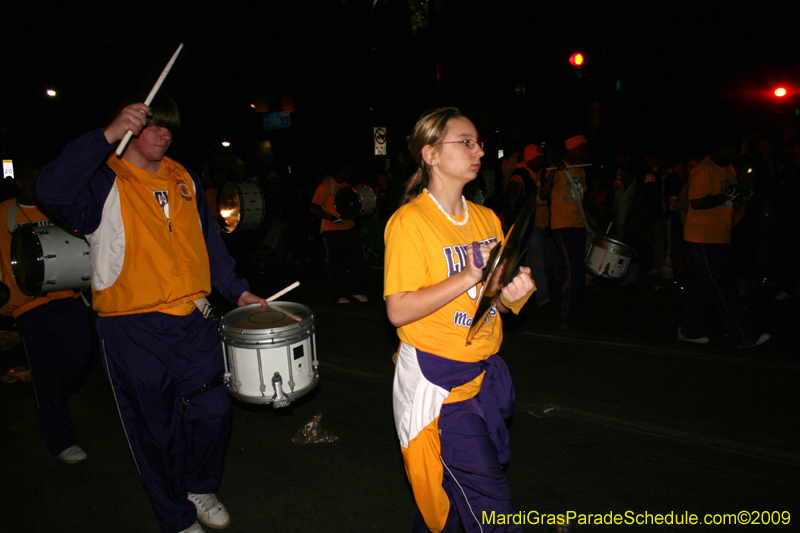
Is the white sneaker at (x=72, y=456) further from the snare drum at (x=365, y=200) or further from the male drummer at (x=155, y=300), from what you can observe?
the snare drum at (x=365, y=200)

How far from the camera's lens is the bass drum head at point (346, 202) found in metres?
7.98

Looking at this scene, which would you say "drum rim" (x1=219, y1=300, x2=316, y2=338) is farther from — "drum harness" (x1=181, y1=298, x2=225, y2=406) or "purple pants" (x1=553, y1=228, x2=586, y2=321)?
"purple pants" (x1=553, y1=228, x2=586, y2=321)

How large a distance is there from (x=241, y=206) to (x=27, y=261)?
494cm

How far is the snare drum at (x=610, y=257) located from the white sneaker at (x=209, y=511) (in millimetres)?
4806

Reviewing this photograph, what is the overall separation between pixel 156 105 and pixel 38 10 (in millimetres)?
15952

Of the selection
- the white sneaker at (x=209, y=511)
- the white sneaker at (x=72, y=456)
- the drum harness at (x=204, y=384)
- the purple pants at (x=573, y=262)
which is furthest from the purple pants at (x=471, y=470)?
the purple pants at (x=573, y=262)

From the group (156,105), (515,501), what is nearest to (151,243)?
(156,105)

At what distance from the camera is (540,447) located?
3.80 m

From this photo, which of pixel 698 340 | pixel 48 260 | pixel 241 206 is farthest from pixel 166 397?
pixel 241 206

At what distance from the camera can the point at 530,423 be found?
418cm

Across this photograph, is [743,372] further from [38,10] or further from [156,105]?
[38,10]

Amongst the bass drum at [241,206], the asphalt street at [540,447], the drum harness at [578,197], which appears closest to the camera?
the asphalt street at [540,447]

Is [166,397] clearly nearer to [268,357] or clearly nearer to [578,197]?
[268,357]

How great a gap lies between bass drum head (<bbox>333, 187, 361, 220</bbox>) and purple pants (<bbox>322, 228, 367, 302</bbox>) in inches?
12.1
